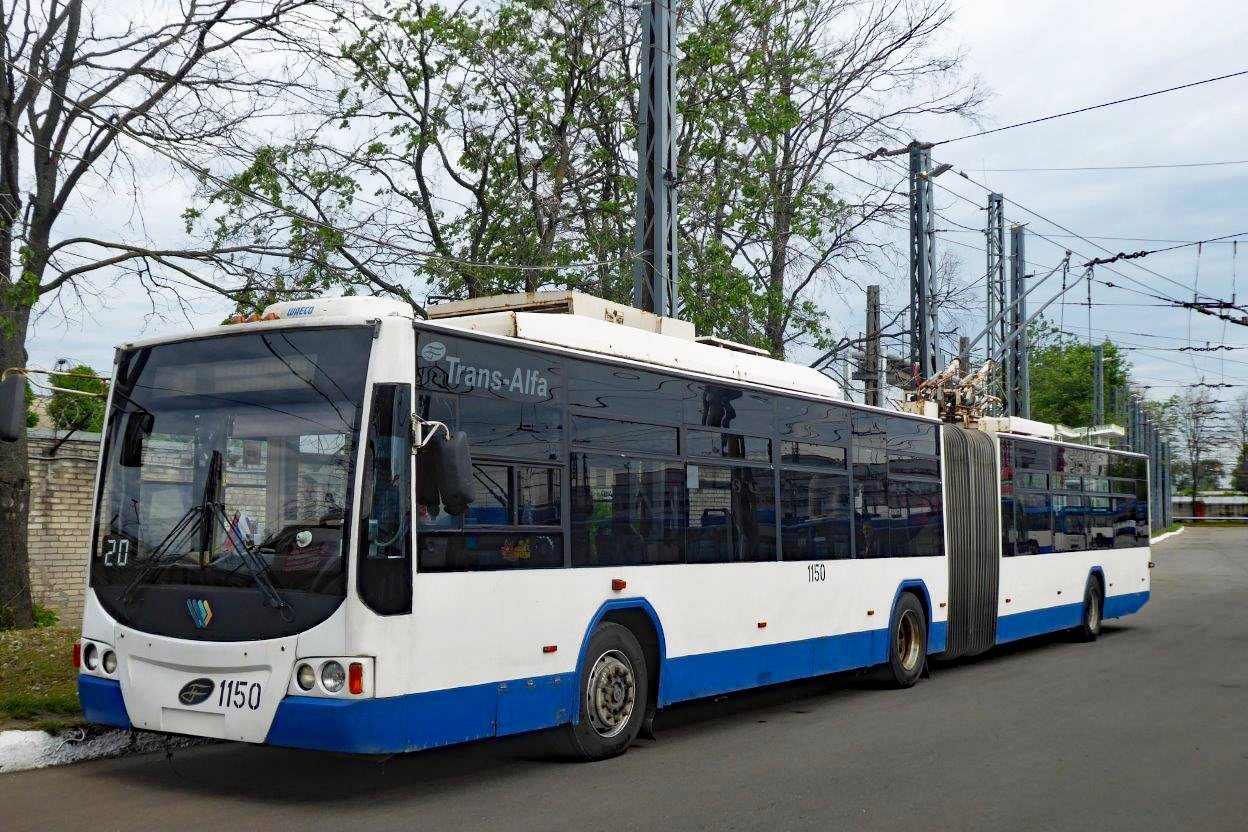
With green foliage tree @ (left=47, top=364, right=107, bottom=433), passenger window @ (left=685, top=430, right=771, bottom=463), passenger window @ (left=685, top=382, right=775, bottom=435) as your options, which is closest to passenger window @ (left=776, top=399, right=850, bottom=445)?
passenger window @ (left=685, top=382, right=775, bottom=435)

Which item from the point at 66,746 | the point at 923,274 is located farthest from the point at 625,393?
the point at 923,274

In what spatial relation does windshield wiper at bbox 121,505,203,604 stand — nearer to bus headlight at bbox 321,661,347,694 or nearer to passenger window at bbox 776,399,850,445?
bus headlight at bbox 321,661,347,694

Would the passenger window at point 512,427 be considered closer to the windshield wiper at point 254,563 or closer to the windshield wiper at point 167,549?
the windshield wiper at point 254,563

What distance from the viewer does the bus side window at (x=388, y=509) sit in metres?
7.54

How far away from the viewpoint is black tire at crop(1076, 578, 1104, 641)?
19391 mm

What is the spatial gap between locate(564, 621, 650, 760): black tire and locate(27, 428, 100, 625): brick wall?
9600mm

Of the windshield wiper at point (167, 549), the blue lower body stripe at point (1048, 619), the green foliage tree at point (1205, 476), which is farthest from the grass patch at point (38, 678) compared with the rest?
the green foliage tree at point (1205, 476)

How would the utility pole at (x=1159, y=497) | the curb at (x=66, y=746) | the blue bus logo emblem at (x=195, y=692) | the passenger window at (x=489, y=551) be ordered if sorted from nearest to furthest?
1. the blue bus logo emblem at (x=195, y=692)
2. the passenger window at (x=489, y=551)
3. the curb at (x=66, y=746)
4. the utility pole at (x=1159, y=497)

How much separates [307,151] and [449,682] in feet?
46.6

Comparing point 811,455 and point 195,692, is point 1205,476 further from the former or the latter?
point 195,692

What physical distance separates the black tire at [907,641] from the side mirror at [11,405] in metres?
8.88

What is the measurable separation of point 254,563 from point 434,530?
3.46 feet

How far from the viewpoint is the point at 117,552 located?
27.4ft

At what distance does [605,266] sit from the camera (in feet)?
69.6
